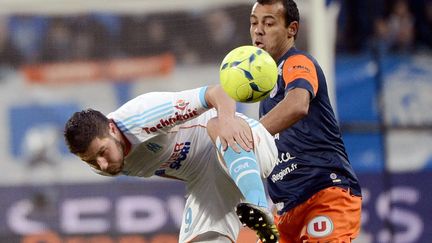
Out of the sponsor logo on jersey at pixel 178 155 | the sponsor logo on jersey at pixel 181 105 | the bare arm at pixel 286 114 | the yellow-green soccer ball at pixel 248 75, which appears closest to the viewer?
the yellow-green soccer ball at pixel 248 75

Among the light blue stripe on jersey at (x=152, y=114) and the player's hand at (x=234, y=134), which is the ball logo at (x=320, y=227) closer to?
the player's hand at (x=234, y=134)

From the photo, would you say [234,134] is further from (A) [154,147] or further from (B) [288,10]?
(B) [288,10]

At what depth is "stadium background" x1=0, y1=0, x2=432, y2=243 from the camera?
9.23 metres

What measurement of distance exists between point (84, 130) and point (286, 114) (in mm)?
1021

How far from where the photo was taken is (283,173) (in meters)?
5.76

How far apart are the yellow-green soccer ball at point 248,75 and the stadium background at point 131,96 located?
157 inches

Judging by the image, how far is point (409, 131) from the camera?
9570 millimetres

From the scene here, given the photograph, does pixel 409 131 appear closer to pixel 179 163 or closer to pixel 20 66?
pixel 20 66

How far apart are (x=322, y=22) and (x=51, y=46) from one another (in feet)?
8.14

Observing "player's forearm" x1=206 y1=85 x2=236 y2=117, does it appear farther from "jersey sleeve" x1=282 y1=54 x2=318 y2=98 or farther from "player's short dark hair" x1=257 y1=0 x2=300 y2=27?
"player's short dark hair" x1=257 y1=0 x2=300 y2=27

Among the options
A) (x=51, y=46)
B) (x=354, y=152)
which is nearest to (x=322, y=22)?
(x=354, y=152)

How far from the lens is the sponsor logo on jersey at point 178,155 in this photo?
550 cm

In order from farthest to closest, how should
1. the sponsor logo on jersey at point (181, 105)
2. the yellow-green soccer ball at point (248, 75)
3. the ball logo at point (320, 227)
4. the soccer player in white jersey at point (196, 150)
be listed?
1. the ball logo at point (320, 227)
2. the sponsor logo on jersey at point (181, 105)
3. the yellow-green soccer ball at point (248, 75)
4. the soccer player in white jersey at point (196, 150)

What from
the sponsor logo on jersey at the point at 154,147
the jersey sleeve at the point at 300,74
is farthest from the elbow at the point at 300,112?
the sponsor logo on jersey at the point at 154,147
